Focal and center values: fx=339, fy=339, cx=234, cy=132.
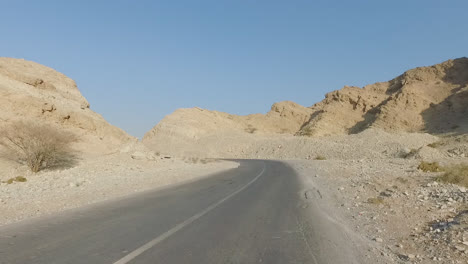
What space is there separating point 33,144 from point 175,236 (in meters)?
23.6

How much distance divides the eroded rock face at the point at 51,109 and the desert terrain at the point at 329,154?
128 mm

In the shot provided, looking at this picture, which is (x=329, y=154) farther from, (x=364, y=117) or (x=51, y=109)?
(x=51, y=109)

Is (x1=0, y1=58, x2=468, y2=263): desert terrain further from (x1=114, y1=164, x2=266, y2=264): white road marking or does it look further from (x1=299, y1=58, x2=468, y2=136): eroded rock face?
(x1=114, y1=164, x2=266, y2=264): white road marking

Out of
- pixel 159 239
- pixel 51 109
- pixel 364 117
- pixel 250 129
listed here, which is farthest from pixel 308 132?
pixel 159 239

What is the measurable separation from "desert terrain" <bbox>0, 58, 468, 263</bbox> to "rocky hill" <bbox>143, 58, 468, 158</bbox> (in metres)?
0.27

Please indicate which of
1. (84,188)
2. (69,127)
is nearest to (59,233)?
(84,188)

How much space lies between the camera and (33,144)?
1003 inches

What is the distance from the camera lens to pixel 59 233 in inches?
257

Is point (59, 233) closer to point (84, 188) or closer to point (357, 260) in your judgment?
point (357, 260)

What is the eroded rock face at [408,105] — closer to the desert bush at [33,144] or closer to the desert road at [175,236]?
the desert bush at [33,144]

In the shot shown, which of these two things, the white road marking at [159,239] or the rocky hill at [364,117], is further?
the rocky hill at [364,117]

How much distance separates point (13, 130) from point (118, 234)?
24086 mm

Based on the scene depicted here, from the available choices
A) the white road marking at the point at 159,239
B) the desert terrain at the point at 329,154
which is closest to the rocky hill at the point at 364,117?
the desert terrain at the point at 329,154

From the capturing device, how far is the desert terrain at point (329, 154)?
845 cm
